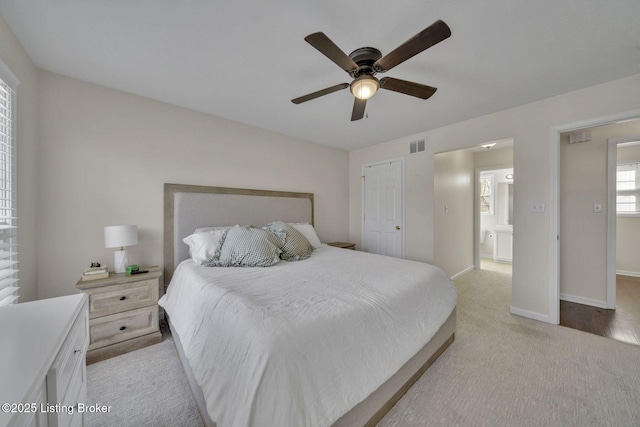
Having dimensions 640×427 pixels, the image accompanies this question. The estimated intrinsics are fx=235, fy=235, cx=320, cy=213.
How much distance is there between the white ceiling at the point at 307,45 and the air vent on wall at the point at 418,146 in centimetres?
91

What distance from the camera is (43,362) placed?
681mm

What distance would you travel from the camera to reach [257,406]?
89cm

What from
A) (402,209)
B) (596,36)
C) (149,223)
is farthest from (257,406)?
(402,209)

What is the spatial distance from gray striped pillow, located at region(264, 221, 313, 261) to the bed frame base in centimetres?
126

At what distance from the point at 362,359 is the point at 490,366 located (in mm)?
1455

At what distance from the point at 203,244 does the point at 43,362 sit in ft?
5.89

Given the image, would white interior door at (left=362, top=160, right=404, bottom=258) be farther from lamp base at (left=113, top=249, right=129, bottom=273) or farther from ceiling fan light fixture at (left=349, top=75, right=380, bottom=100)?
lamp base at (left=113, top=249, right=129, bottom=273)

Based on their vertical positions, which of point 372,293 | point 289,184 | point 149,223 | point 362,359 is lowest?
point 362,359

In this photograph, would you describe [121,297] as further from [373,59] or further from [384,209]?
[384,209]

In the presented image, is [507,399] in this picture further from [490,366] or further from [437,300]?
[437,300]

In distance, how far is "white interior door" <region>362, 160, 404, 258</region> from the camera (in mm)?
3971

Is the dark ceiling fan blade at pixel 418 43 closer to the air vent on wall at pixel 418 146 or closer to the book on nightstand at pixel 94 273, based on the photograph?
the air vent on wall at pixel 418 146

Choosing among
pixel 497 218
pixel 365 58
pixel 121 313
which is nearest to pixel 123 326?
pixel 121 313

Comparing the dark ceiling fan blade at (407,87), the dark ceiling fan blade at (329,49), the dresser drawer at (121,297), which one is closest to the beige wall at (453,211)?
the dark ceiling fan blade at (407,87)
